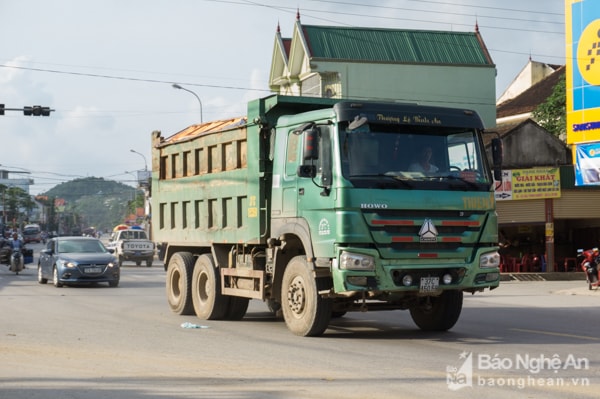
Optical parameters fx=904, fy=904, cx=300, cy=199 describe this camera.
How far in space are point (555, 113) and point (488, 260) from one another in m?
36.1

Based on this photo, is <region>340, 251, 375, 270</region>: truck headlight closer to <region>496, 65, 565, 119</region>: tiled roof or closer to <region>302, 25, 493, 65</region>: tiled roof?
<region>302, 25, 493, 65</region>: tiled roof

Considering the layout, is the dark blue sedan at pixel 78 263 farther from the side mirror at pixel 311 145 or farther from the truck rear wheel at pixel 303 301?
the side mirror at pixel 311 145

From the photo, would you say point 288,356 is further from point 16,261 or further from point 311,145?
point 16,261

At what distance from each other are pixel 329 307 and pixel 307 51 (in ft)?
131

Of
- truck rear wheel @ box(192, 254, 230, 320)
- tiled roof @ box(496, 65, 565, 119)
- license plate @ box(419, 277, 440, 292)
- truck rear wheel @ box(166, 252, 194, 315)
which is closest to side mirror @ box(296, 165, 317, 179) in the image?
license plate @ box(419, 277, 440, 292)

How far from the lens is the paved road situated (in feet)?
28.1

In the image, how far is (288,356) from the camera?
10.9m

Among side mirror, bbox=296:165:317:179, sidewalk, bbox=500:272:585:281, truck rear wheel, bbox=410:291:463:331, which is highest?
side mirror, bbox=296:165:317:179

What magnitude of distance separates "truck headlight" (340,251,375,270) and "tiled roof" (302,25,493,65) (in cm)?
4053

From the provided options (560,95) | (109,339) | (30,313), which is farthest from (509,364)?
(560,95)

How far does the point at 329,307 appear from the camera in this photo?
1256cm

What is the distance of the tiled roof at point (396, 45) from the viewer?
52.7m

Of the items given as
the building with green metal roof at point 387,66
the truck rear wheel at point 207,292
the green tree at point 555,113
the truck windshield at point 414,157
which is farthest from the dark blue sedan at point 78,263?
the green tree at point 555,113

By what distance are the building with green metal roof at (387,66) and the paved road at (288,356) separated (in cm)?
3530
